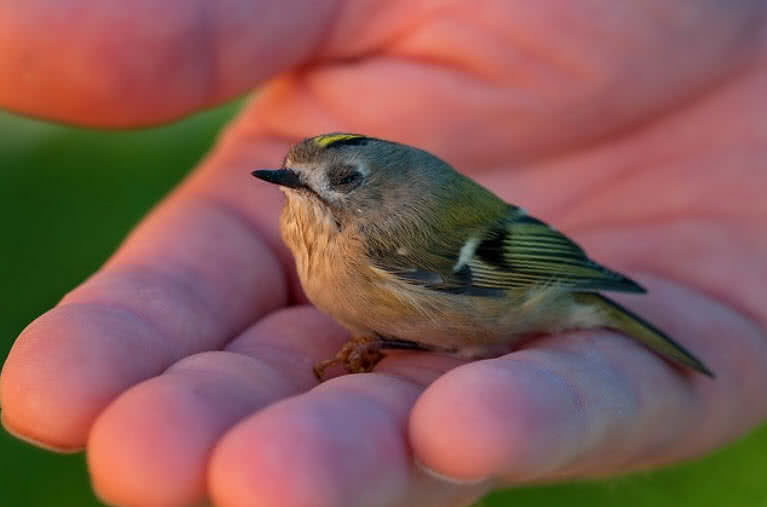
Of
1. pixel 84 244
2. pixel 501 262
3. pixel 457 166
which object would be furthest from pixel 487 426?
pixel 84 244

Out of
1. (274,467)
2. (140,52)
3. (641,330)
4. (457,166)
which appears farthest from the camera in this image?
(457,166)

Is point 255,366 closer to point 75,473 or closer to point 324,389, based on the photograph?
point 324,389

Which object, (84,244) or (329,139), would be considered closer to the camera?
(329,139)

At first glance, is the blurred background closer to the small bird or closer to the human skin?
the human skin

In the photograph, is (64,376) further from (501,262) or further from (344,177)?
(501,262)

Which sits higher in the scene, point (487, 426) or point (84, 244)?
point (487, 426)

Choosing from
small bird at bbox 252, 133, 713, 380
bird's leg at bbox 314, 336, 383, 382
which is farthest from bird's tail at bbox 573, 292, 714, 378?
bird's leg at bbox 314, 336, 383, 382
